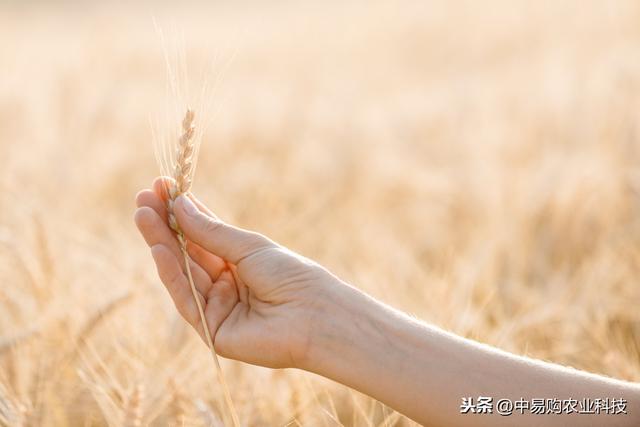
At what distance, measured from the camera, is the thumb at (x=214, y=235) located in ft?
3.55

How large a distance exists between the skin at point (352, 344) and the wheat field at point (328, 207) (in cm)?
11

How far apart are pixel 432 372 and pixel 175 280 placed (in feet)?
1.31

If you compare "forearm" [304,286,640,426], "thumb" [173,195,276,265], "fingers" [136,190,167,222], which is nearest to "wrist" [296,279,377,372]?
"forearm" [304,286,640,426]

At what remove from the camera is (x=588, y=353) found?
5.55 feet

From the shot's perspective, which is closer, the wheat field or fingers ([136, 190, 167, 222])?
fingers ([136, 190, 167, 222])

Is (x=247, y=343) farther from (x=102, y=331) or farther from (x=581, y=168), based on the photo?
(x=581, y=168)

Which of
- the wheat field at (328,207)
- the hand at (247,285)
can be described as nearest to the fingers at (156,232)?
the hand at (247,285)

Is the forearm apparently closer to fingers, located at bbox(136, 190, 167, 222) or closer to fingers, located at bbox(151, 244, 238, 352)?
fingers, located at bbox(151, 244, 238, 352)

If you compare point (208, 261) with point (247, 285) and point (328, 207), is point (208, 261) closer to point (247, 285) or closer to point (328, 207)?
point (247, 285)

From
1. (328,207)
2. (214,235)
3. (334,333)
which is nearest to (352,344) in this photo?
(334,333)

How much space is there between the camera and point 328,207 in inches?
111

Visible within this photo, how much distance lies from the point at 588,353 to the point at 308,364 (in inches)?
35.2

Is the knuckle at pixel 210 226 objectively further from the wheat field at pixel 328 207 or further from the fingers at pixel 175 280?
the wheat field at pixel 328 207

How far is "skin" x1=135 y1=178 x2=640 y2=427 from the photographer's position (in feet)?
3.36
